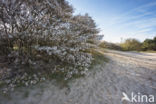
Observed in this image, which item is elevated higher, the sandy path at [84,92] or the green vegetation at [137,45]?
the green vegetation at [137,45]

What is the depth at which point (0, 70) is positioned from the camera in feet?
7.82

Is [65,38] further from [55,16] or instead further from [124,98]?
[124,98]

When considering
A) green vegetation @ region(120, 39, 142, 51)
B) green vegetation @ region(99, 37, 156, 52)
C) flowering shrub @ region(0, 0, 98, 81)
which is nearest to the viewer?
flowering shrub @ region(0, 0, 98, 81)

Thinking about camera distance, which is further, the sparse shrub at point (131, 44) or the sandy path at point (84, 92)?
the sparse shrub at point (131, 44)

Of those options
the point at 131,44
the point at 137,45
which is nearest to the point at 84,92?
A: the point at 131,44

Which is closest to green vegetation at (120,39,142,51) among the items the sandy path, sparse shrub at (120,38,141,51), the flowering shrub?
sparse shrub at (120,38,141,51)

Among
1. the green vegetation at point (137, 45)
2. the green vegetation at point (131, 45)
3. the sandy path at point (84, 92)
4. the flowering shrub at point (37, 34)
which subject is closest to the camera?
the sandy path at point (84, 92)

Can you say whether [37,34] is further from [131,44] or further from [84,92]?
[131,44]

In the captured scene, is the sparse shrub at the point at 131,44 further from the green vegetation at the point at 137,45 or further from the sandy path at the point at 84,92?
the sandy path at the point at 84,92

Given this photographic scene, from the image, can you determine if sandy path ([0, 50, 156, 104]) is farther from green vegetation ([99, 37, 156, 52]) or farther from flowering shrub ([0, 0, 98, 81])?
green vegetation ([99, 37, 156, 52])

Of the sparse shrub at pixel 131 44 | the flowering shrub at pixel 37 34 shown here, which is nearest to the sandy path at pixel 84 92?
the flowering shrub at pixel 37 34

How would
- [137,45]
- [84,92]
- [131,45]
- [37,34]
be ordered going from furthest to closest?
[137,45]
[131,45]
[37,34]
[84,92]

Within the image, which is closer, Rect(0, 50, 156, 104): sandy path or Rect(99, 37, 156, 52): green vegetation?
Rect(0, 50, 156, 104): sandy path

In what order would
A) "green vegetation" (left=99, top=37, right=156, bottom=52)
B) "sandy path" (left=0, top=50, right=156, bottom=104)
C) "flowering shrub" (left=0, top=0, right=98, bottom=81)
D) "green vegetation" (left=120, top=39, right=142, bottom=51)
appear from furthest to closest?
1. "green vegetation" (left=120, top=39, right=142, bottom=51)
2. "green vegetation" (left=99, top=37, right=156, bottom=52)
3. "flowering shrub" (left=0, top=0, right=98, bottom=81)
4. "sandy path" (left=0, top=50, right=156, bottom=104)
